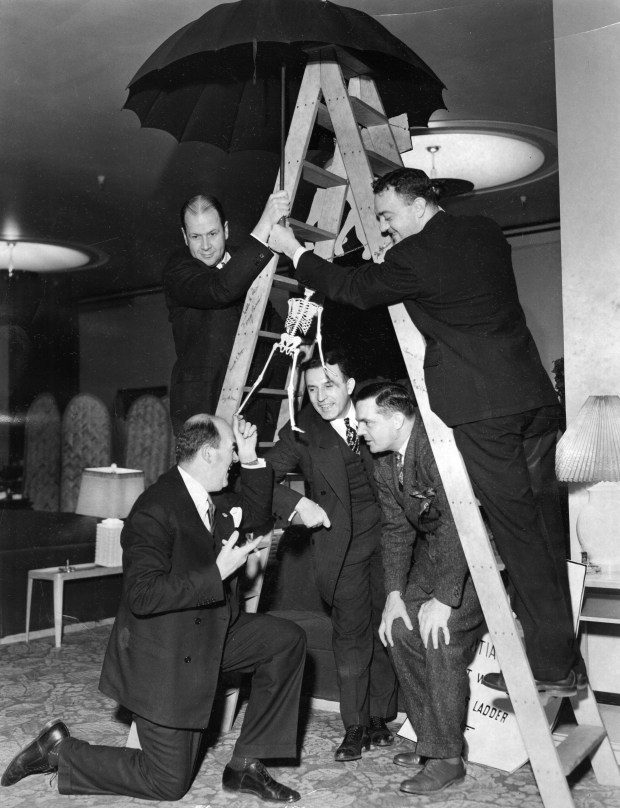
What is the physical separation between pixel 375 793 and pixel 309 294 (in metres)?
1.92

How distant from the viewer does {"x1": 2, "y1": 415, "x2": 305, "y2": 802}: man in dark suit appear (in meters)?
2.80

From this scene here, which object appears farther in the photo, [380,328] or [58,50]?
[58,50]

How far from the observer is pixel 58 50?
4.97 m

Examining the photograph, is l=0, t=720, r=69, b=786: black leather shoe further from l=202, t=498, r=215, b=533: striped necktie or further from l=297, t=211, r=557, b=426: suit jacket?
l=297, t=211, r=557, b=426: suit jacket

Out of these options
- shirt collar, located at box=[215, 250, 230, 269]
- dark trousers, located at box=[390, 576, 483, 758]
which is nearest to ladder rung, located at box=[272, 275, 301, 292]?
shirt collar, located at box=[215, 250, 230, 269]

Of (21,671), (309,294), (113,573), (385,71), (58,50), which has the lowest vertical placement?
(21,671)

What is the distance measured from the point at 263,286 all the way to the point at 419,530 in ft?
3.80

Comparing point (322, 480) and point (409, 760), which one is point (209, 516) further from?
point (409, 760)

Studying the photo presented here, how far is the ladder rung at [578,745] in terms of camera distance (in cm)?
282

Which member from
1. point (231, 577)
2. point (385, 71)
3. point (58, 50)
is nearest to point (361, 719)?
point (231, 577)

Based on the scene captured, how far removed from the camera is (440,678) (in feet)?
10.1

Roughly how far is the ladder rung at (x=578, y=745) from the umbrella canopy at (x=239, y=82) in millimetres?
2617

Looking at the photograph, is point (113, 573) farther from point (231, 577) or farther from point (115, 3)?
point (115, 3)

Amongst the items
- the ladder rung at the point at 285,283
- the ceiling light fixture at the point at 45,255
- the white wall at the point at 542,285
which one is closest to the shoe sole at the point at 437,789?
the ladder rung at the point at 285,283
